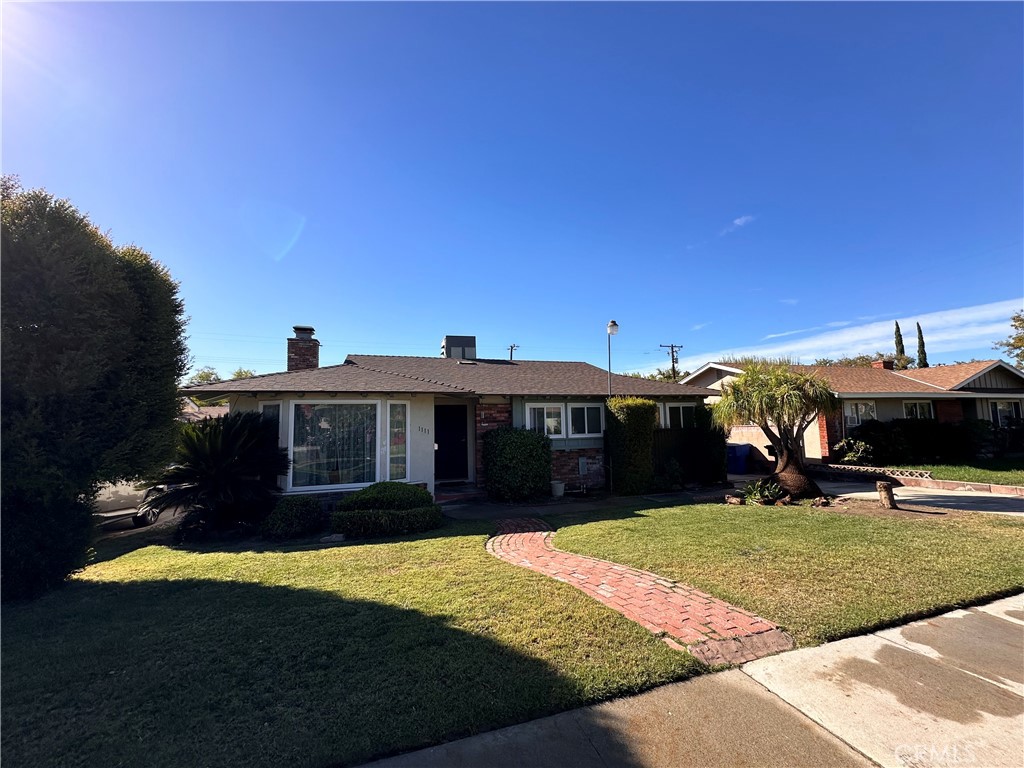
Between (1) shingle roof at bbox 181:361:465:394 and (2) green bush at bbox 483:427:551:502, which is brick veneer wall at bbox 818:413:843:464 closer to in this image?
(2) green bush at bbox 483:427:551:502

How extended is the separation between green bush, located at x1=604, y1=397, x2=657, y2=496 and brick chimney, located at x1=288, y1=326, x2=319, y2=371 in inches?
376

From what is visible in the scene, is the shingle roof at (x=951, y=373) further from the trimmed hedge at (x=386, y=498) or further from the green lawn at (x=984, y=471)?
the trimmed hedge at (x=386, y=498)

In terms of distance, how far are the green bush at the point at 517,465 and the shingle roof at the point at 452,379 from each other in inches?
53.5

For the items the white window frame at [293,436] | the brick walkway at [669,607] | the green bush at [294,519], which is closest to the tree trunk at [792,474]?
the brick walkway at [669,607]

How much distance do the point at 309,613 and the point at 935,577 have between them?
7.23 metres

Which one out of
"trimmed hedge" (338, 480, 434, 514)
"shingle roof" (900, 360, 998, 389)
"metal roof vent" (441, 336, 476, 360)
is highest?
"metal roof vent" (441, 336, 476, 360)

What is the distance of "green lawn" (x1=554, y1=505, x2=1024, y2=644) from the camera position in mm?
4414

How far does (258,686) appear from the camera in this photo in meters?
3.15

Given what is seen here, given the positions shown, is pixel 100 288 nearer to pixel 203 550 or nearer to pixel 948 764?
pixel 203 550

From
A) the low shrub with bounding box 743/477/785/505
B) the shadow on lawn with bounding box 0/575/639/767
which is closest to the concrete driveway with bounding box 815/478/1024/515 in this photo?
the low shrub with bounding box 743/477/785/505

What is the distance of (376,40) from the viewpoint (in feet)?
25.2

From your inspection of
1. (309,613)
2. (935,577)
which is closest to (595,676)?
(309,613)

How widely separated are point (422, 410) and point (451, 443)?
112 inches

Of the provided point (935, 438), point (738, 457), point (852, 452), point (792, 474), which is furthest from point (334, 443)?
point (935, 438)
